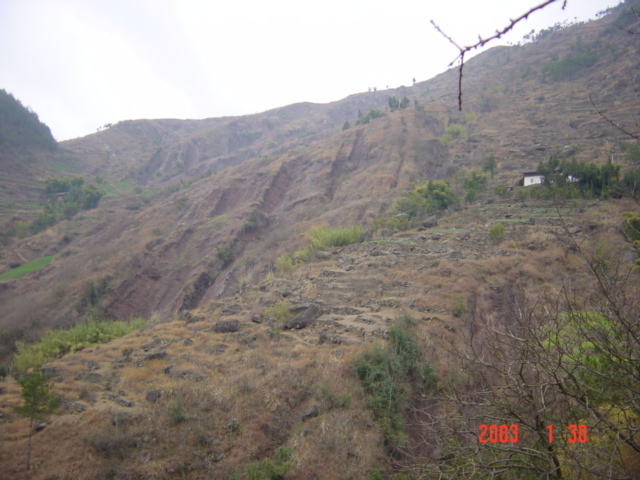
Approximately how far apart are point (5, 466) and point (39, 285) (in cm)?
2556

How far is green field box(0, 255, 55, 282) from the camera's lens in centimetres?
2805

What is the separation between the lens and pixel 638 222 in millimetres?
11016

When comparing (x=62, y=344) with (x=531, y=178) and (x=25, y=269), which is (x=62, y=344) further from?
(x=25, y=269)

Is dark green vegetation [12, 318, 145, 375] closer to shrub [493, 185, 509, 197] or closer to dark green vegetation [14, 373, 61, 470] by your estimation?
dark green vegetation [14, 373, 61, 470]

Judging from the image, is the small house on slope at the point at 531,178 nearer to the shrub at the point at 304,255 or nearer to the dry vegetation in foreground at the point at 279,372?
the dry vegetation in foreground at the point at 279,372

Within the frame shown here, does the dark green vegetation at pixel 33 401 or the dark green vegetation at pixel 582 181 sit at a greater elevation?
the dark green vegetation at pixel 33 401

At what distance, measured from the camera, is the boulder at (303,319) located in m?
10.8

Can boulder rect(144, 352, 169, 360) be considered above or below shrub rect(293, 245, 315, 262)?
above

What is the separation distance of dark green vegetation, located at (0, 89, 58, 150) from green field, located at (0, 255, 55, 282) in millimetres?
29947

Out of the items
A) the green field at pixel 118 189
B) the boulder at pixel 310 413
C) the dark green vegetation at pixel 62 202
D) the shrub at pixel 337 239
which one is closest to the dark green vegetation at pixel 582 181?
the shrub at pixel 337 239

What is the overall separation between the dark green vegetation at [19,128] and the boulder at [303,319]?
5909 centimetres

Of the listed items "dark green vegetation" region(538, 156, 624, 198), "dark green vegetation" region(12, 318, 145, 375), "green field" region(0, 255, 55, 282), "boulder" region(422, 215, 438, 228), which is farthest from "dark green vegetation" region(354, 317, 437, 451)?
"green field" region(0, 255, 55, 282)

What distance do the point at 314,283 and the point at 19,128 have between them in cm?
6270

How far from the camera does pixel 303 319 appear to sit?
10.9 metres
